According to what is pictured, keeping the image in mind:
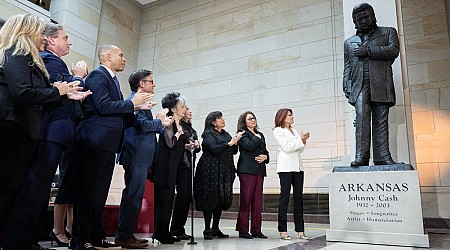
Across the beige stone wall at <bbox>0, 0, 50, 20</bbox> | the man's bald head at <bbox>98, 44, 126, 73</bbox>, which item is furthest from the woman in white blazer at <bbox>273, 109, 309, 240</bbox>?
the beige stone wall at <bbox>0, 0, 50, 20</bbox>

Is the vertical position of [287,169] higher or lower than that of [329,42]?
lower

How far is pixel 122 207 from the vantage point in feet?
10.6

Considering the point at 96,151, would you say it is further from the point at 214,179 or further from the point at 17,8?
the point at 17,8

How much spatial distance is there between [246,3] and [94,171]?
25.8 ft

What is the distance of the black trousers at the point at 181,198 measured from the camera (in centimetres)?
398

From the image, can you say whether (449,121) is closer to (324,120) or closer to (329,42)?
(324,120)

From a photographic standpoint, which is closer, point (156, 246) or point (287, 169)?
point (156, 246)

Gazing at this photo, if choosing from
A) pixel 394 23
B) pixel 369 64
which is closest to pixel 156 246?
pixel 369 64

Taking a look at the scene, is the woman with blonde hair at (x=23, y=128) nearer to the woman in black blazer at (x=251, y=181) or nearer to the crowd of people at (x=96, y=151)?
the crowd of people at (x=96, y=151)

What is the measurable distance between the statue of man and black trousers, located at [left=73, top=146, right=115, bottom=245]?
3.02 metres

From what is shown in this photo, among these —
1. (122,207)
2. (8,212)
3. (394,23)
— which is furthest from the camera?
(394,23)

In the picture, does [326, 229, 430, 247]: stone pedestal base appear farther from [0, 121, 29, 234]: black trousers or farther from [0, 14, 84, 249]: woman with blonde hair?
[0, 121, 29, 234]: black trousers

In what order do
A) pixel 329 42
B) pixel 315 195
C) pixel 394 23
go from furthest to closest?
pixel 329 42, pixel 315 195, pixel 394 23

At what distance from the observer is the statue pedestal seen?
148 inches
